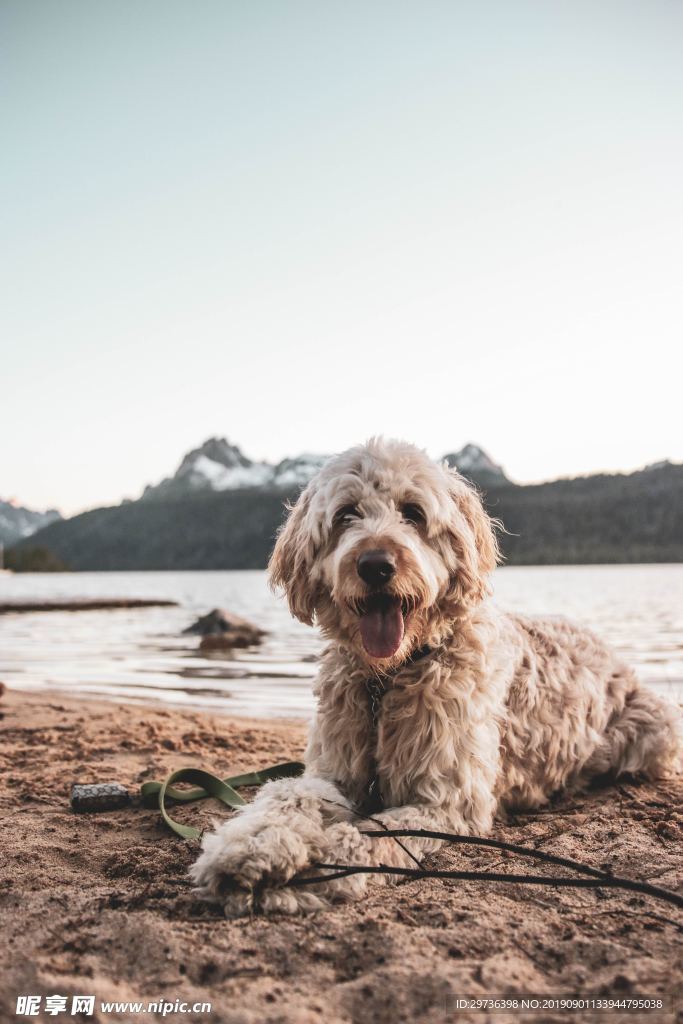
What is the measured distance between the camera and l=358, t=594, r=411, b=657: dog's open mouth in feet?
12.7

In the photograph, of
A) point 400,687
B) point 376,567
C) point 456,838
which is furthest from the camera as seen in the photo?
point 400,687

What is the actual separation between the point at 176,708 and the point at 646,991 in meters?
8.25

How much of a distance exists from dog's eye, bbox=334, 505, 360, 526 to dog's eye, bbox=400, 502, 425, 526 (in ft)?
0.89

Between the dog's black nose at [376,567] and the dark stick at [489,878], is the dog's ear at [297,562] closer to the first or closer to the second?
the dog's black nose at [376,567]

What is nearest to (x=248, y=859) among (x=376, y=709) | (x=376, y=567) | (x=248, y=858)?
(x=248, y=858)

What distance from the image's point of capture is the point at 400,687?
4.11 meters

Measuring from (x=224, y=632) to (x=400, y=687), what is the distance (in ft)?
52.7

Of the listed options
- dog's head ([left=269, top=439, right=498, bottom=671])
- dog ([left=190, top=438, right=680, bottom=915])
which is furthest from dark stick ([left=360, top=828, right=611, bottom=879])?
dog's head ([left=269, top=439, right=498, bottom=671])

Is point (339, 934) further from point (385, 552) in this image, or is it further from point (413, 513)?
point (413, 513)

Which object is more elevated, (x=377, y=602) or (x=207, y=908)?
(x=377, y=602)

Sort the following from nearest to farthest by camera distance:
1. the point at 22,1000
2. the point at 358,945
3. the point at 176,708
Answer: the point at 22,1000
the point at 358,945
the point at 176,708

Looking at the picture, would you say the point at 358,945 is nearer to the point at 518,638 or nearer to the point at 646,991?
the point at 646,991

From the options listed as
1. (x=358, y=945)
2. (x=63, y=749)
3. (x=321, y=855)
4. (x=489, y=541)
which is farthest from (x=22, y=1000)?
(x=63, y=749)

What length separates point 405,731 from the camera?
3.97 m
